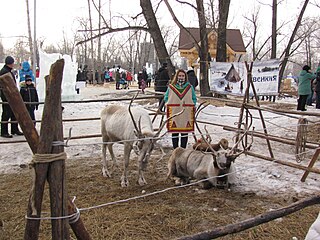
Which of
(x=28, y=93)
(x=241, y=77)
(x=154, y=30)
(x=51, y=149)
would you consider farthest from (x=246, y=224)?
(x=154, y=30)

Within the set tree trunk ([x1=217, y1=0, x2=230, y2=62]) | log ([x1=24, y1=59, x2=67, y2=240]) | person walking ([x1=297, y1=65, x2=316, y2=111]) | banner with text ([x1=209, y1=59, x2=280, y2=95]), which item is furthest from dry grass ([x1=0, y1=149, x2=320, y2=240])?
tree trunk ([x1=217, y1=0, x2=230, y2=62])

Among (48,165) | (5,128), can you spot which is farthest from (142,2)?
(48,165)

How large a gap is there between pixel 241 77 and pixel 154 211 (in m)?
4.73

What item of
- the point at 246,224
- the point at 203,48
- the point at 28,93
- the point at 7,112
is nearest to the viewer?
the point at 246,224

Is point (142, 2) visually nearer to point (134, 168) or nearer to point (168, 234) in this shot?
point (134, 168)

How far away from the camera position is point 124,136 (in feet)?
17.4

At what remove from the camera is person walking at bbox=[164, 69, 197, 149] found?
630 cm

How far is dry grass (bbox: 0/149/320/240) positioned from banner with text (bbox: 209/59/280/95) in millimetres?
2927

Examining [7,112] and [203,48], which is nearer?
[7,112]

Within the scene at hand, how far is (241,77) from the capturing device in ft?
26.0

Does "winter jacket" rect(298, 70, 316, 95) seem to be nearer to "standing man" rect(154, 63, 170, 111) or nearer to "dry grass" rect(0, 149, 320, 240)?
"standing man" rect(154, 63, 170, 111)

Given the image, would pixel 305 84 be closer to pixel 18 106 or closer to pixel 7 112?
pixel 7 112

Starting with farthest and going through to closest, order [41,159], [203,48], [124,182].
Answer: [203,48], [124,182], [41,159]

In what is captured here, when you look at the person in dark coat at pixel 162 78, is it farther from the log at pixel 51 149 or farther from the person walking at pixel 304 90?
the log at pixel 51 149
